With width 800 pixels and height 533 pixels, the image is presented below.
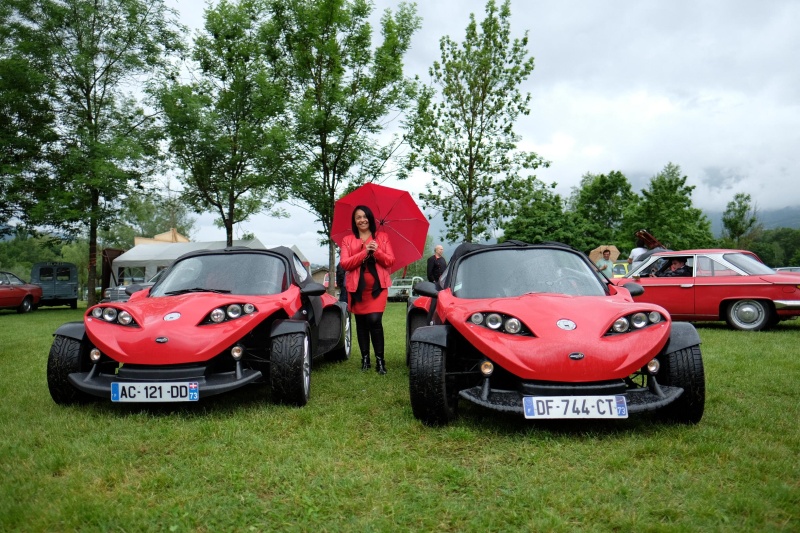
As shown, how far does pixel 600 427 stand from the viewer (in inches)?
147

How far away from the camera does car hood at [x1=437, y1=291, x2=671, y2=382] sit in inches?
134

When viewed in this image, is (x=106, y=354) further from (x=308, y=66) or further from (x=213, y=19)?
(x=213, y=19)

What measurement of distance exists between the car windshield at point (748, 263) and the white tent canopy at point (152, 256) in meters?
19.4

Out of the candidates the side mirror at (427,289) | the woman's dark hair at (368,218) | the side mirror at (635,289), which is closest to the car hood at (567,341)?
the side mirror at (635,289)

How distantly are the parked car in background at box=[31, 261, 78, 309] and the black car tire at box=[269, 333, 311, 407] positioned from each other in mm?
23940

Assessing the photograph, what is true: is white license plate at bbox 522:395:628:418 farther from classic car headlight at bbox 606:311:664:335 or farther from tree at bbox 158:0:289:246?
tree at bbox 158:0:289:246

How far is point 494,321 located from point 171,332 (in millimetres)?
2419

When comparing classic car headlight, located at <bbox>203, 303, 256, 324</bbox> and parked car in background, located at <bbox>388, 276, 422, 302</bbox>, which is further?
parked car in background, located at <bbox>388, 276, 422, 302</bbox>

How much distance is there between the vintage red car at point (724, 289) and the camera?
9.27 meters

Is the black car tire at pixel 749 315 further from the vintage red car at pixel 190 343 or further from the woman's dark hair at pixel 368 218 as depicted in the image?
the vintage red car at pixel 190 343

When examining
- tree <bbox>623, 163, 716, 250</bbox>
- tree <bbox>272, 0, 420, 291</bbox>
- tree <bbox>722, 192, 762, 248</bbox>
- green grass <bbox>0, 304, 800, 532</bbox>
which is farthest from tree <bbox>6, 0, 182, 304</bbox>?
tree <bbox>722, 192, 762, 248</bbox>

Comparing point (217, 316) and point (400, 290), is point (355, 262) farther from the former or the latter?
point (400, 290)

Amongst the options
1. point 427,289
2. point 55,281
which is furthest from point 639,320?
point 55,281

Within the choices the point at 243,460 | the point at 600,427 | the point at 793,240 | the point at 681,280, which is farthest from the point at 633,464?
the point at 793,240
